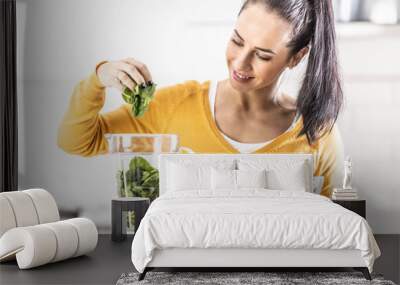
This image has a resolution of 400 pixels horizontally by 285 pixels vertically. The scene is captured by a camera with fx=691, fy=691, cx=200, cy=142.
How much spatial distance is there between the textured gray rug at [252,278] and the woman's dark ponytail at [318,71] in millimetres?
2457

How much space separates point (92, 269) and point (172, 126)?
2391 millimetres

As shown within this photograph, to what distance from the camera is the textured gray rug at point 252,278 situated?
17.0 ft

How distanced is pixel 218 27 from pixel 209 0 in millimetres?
315

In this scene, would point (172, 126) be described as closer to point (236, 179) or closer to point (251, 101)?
point (251, 101)

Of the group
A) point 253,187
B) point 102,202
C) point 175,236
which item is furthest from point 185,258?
point 102,202

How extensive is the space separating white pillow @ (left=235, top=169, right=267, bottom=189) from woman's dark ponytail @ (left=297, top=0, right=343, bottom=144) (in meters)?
0.99

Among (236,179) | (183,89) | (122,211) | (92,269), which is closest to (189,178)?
(236,179)

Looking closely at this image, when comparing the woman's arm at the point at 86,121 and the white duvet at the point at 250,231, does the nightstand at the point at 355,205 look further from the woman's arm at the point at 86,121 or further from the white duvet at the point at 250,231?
the woman's arm at the point at 86,121

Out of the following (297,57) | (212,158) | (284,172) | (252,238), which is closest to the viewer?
(252,238)

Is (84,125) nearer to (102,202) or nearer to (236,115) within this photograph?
(102,202)

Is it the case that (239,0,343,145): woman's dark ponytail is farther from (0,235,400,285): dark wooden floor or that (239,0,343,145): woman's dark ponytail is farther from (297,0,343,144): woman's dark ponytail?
(0,235,400,285): dark wooden floor

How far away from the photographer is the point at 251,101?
300 inches

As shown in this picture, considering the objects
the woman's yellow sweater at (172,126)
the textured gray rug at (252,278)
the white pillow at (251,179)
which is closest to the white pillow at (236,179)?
the white pillow at (251,179)

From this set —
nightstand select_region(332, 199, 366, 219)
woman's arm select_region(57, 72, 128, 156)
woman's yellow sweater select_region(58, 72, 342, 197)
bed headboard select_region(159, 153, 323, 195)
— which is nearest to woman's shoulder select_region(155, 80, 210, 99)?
woman's yellow sweater select_region(58, 72, 342, 197)
